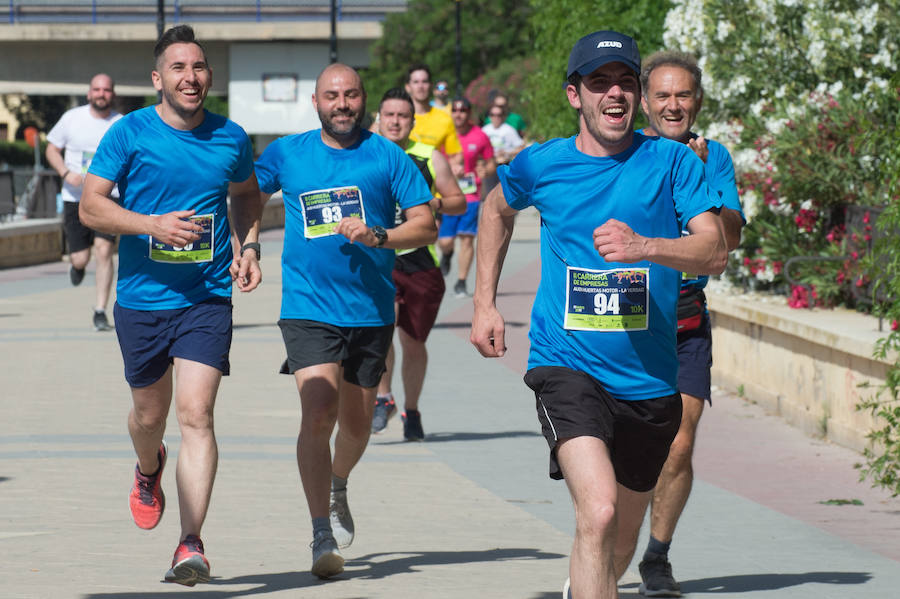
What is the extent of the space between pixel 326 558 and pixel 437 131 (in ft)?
26.0

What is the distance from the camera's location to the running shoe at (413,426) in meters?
10.4

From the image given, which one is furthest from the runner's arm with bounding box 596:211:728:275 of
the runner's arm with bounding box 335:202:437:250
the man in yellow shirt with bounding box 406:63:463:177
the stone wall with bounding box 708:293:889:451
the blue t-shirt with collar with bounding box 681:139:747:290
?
the man in yellow shirt with bounding box 406:63:463:177

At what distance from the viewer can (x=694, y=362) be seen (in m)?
6.79

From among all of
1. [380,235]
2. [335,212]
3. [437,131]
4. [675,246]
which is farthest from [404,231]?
[437,131]

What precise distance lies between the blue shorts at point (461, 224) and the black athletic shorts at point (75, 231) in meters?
3.19

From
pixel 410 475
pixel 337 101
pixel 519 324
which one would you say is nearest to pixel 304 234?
pixel 337 101

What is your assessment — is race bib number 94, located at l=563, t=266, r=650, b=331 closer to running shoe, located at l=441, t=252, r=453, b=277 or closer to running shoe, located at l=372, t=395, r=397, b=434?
running shoe, located at l=372, t=395, r=397, b=434

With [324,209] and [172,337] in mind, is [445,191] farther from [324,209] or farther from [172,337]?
[172,337]

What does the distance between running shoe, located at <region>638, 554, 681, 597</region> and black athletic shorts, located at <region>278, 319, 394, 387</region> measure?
144cm

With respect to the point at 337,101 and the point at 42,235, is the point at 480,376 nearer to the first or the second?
the point at 337,101

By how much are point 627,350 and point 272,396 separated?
6.78m

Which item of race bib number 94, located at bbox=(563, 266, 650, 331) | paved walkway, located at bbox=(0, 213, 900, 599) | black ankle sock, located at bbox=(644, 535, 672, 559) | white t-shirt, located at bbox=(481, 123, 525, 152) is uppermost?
white t-shirt, located at bbox=(481, 123, 525, 152)

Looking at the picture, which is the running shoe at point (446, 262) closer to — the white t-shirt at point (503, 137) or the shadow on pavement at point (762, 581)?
the white t-shirt at point (503, 137)

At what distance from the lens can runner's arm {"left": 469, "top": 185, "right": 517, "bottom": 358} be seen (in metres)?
5.58
